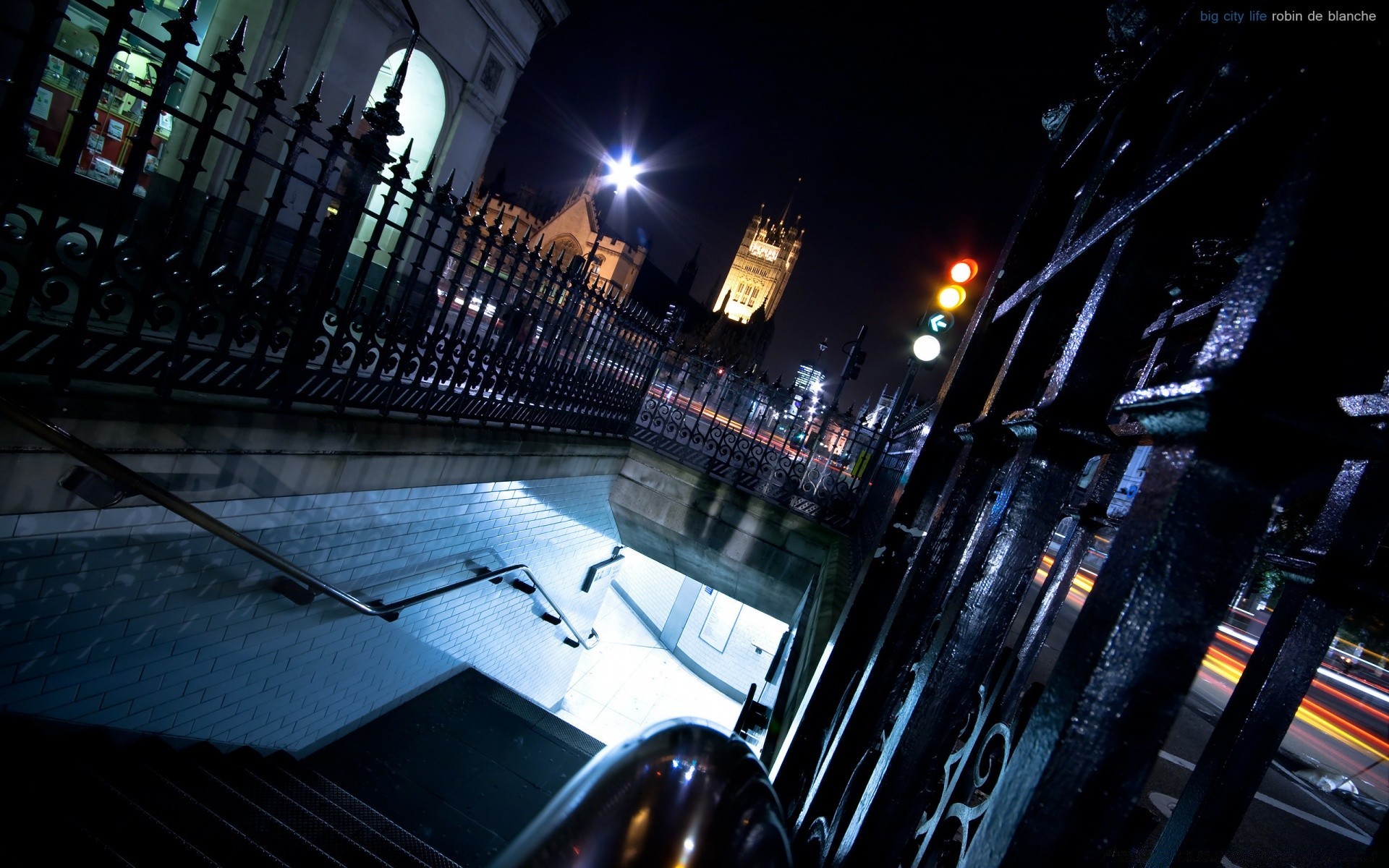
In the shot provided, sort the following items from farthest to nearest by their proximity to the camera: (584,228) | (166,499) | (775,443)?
(584,228)
(775,443)
(166,499)

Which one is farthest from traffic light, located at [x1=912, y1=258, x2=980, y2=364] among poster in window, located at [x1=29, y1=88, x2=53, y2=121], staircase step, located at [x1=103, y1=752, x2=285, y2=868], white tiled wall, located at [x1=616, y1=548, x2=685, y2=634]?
poster in window, located at [x1=29, y1=88, x2=53, y2=121]

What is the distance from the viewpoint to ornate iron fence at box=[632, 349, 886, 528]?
8.52m

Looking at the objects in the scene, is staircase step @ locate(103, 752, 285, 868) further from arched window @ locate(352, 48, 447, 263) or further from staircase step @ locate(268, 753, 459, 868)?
arched window @ locate(352, 48, 447, 263)

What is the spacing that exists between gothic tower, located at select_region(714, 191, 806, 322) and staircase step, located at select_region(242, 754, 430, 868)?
8490cm

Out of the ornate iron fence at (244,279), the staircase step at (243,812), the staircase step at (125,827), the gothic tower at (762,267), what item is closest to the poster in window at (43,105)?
the ornate iron fence at (244,279)

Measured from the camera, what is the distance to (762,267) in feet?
289

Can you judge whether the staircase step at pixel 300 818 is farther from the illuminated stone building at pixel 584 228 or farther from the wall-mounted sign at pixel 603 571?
the illuminated stone building at pixel 584 228

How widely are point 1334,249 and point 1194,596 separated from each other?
0.55m

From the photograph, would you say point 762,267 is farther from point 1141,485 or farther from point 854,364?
point 1141,485

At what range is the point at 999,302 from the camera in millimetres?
2920

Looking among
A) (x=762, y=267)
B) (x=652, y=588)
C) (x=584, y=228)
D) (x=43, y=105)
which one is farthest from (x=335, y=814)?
(x=762, y=267)

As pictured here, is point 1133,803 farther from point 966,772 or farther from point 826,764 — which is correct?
point 826,764

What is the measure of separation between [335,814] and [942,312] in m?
8.07

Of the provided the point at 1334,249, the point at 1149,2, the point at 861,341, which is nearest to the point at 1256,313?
the point at 1334,249
